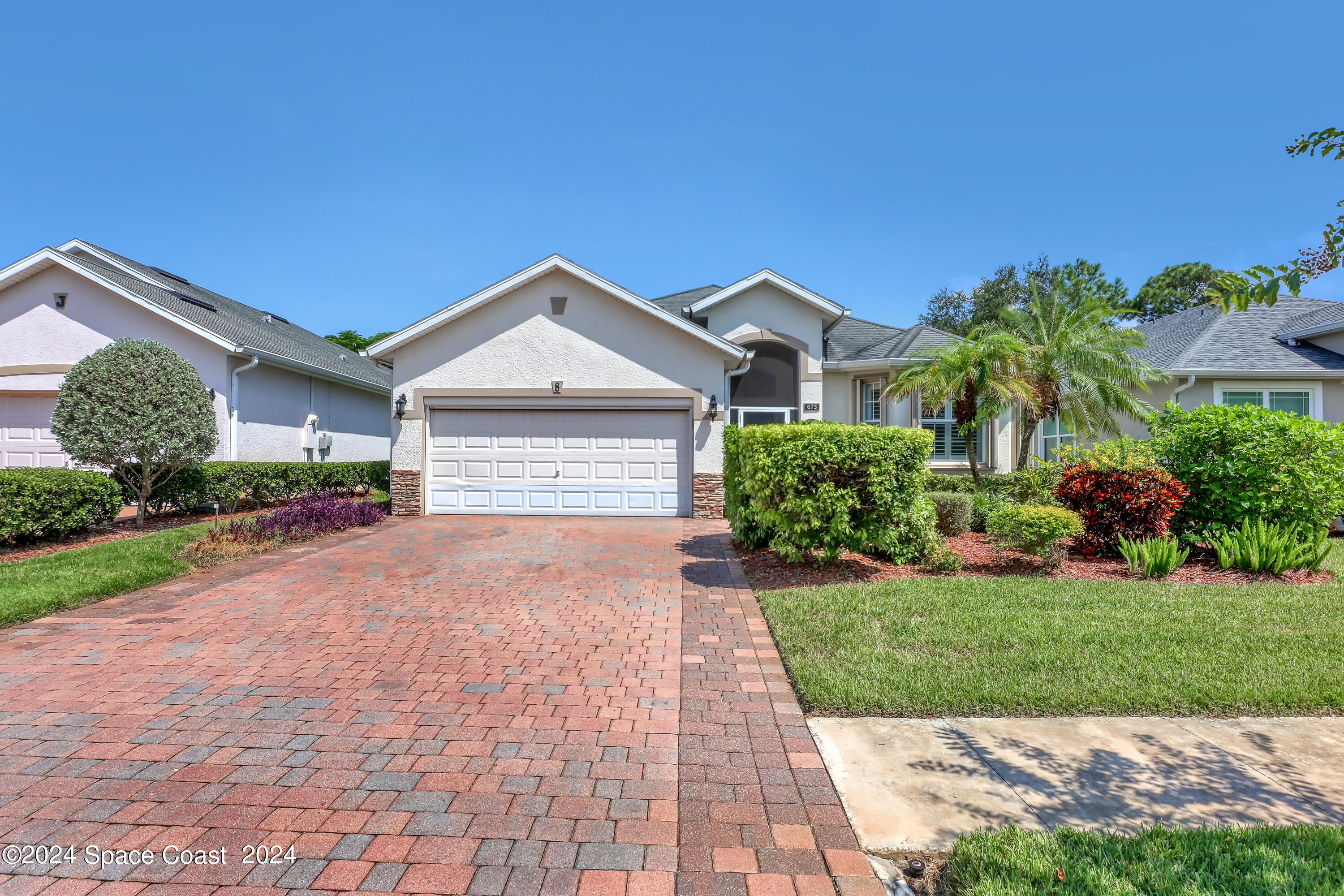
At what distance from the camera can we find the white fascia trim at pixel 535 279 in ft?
40.7

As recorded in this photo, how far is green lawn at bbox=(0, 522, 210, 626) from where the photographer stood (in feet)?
18.9

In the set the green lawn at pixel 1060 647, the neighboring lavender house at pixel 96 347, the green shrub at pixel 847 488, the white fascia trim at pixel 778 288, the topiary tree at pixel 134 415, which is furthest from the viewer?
the white fascia trim at pixel 778 288

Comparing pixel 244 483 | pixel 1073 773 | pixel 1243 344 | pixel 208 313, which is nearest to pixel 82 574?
pixel 244 483

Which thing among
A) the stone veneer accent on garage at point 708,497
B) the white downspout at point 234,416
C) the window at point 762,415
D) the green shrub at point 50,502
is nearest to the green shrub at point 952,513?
the stone veneer accent on garage at point 708,497

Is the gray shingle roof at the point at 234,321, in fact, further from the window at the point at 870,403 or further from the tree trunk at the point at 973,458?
the tree trunk at the point at 973,458

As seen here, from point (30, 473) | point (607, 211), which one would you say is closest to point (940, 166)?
point (607, 211)

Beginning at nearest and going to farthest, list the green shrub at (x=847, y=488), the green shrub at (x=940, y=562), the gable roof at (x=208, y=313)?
1. the green shrub at (x=847, y=488)
2. the green shrub at (x=940, y=562)
3. the gable roof at (x=208, y=313)

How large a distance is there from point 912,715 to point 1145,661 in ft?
6.83

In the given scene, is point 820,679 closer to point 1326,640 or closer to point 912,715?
point 912,715

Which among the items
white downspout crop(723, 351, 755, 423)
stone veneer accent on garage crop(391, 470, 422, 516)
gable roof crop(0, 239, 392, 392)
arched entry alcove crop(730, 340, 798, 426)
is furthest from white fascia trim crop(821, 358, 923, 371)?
gable roof crop(0, 239, 392, 392)

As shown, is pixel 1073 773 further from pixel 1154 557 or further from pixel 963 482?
pixel 963 482

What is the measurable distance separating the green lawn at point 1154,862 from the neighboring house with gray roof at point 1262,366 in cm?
1466

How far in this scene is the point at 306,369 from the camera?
618 inches

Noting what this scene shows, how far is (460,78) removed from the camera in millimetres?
10727
